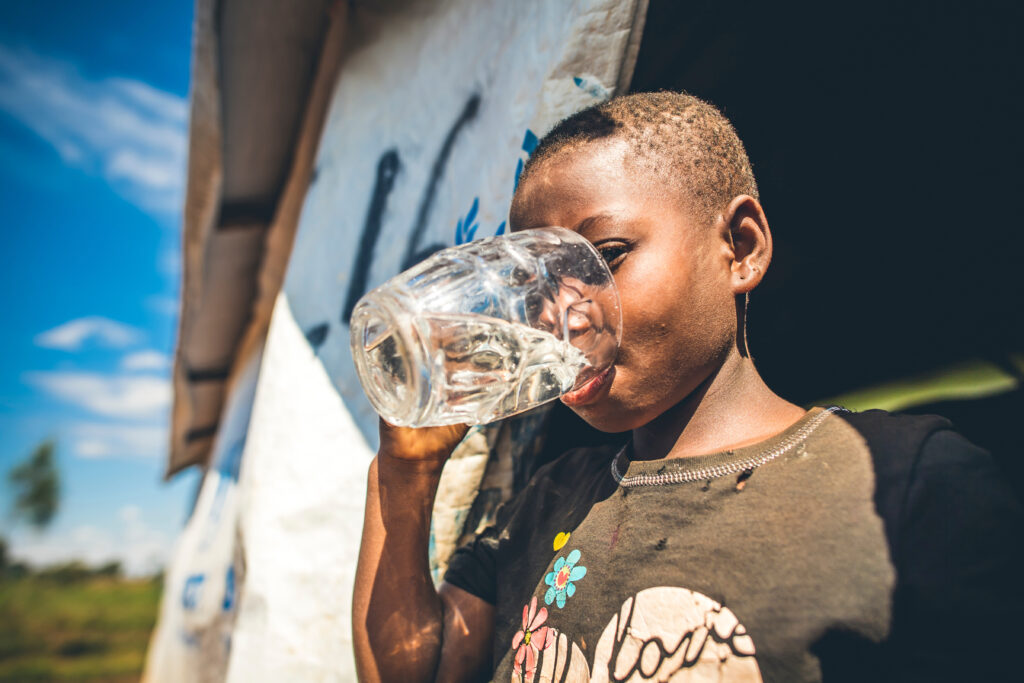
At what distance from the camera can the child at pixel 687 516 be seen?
2.20 feet

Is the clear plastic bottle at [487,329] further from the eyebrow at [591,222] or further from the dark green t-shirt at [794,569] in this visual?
the dark green t-shirt at [794,569]

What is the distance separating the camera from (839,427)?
2.81 ft

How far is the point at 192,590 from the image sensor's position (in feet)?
7.29

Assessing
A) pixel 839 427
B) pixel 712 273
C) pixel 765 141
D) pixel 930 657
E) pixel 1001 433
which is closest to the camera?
pixel 930 657

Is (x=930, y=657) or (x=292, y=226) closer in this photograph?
(x=930, y=657)

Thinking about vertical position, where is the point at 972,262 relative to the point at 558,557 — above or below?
above

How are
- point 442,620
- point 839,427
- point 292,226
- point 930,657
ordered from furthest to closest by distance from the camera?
point 292,226 < point 442,620 < point 839,427 < point 930,657

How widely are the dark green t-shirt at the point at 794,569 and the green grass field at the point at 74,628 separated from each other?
14.0 m

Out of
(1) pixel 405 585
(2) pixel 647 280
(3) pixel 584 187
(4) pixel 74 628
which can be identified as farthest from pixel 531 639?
(4) pixel 74 628

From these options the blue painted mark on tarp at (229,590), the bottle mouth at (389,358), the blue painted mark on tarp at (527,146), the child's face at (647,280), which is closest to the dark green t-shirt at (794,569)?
the child's face at (647,280)

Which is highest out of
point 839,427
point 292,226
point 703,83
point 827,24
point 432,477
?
point 827,24

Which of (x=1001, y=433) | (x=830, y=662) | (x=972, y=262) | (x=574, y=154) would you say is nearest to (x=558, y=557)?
(x=830, y=662)

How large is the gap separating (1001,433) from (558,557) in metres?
1.35

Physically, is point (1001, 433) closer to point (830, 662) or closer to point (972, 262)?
point (972, 262)
